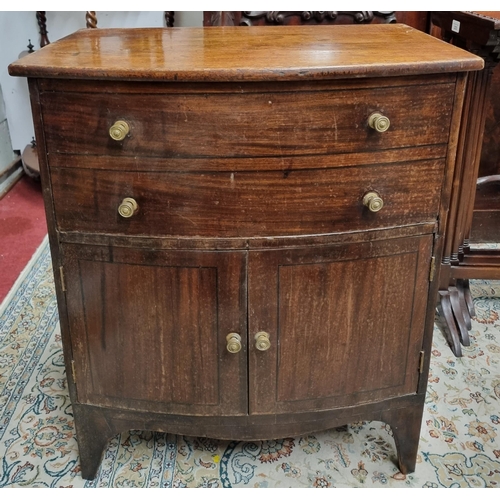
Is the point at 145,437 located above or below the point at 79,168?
below

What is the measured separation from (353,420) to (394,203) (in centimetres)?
46

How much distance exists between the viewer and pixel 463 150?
1587 millimetres

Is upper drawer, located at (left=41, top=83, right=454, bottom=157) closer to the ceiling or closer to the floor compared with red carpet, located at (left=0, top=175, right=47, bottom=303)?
closer to the ceiling

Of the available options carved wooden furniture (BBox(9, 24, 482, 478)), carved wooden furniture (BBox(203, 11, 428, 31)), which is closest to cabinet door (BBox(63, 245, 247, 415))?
carved wooden furniture (BBox(9, 24, 482, 478))

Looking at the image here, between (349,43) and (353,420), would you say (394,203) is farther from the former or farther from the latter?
(353,420)

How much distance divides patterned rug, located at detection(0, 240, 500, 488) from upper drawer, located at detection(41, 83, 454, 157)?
709 millimetres

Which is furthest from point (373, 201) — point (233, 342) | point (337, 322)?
point (233, 342)

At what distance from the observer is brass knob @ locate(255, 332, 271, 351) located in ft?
3.51

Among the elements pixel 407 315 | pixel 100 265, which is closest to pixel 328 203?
pixel 407 315

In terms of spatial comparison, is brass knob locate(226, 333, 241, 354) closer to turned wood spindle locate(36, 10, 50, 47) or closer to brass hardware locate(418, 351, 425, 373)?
brass hardware locate(418, 351, 425, 373)

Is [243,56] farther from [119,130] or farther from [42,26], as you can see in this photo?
[42,26]

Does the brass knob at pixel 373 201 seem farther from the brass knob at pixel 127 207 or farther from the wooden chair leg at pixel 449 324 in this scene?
the wooden chair leg at pixel 449 324

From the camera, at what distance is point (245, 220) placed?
99cm

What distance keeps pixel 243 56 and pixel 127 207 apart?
0.31m
